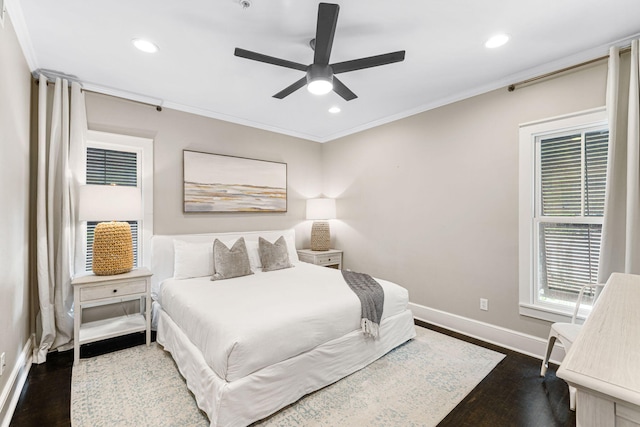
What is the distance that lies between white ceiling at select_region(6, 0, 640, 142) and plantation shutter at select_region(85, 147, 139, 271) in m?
0.65

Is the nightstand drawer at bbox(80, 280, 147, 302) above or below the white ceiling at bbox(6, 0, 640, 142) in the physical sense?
below

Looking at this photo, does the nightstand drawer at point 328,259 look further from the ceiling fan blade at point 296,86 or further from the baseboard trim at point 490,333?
the ceiling fan blade at point 296,86

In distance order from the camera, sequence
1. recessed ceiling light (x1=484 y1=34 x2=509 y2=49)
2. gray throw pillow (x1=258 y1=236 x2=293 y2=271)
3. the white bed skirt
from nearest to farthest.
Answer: the white bed skirt → recessed ceiling light (x1=484 y1=34 x2=509 y2=49) → gray throw pillow (x1=258 y1=236 x2=293 y2=271)

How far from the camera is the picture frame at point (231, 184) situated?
3674 millimetres

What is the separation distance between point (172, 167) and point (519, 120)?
149 inches

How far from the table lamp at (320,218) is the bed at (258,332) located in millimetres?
1266

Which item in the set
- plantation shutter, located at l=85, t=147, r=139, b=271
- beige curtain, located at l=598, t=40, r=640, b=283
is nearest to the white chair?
beige curtain, located at l=598, t=40, r=640, b=283

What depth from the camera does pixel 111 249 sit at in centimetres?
279

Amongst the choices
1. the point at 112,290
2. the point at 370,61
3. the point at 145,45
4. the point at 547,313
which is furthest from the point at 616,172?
the point at 112,290

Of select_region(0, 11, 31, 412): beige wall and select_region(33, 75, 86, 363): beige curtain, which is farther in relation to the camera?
select_region(33, 75, 86, 363): beige curtain

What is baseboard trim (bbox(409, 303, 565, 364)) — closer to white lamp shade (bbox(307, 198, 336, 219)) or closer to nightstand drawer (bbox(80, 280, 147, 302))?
white lamp shade (bbox(307, 198, 336, 219))

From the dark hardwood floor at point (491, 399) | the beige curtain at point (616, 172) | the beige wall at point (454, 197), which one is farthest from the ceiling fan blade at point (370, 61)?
the dark hardwood floor at point (491, 399)

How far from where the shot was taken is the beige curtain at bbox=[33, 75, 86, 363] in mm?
2617

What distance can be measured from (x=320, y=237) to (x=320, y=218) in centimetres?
30
